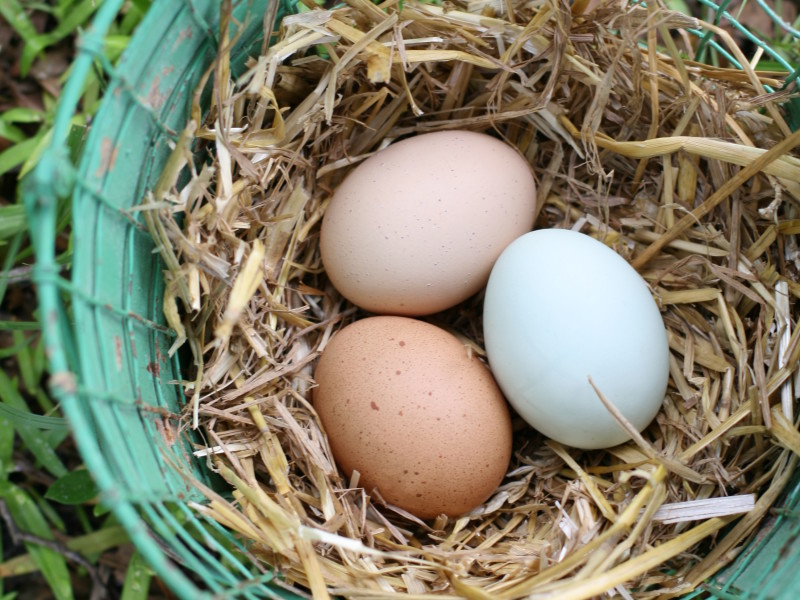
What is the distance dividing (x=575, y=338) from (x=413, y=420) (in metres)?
0.22

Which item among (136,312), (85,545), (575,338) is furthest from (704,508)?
(85,545)

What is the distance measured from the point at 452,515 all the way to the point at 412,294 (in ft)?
0.96

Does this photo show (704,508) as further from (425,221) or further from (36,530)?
(36,530)

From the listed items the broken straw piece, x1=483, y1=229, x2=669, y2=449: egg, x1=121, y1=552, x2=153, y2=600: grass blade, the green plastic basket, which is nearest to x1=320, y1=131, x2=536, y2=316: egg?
x1=483, y1=229, x2=669, y2=449: egg

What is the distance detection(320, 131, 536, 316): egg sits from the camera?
36.2 inches

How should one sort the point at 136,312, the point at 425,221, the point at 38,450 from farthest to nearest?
1. the point at 38,450
2. the point at 425,221
3. the point at 136,312

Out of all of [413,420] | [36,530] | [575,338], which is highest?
[575,338]

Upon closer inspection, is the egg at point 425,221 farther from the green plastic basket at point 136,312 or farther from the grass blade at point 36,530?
the grass blade at point 36,530

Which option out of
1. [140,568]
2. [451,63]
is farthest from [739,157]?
[140,568]

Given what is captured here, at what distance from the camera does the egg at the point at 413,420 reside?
0.88m

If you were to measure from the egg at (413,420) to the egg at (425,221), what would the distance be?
0.06 metres

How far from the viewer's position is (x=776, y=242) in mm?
932

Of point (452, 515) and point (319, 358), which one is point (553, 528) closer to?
point (452, 515)

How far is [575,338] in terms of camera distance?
0.85 meters
